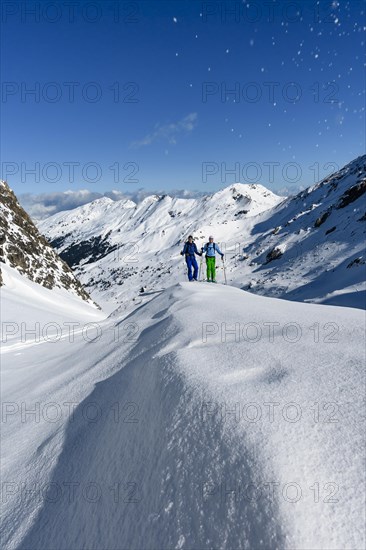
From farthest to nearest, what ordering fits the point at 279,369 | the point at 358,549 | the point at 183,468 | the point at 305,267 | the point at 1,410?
the point at 305,267
the point at 1,410
the point at 279,369
the point at 183,468
the point at 358,549

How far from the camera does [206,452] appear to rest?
2156 mm

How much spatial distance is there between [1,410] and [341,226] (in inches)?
1339

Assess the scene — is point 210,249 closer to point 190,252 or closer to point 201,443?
point 190,252

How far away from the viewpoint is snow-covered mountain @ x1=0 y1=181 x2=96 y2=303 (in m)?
26.3

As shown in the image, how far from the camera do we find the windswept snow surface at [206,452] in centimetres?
167

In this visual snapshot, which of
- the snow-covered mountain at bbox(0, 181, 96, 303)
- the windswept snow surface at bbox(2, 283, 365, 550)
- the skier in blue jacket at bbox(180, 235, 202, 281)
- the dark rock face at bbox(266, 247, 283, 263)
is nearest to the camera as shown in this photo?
the windswept snow surface at bbox(2, 283, 365, 550)

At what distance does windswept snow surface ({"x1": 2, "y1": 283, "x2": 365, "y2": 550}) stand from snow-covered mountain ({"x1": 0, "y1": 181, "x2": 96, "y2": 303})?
24740 mm

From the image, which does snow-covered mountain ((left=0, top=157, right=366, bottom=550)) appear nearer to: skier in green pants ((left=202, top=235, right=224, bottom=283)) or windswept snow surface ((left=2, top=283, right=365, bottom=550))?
windswept snow surface ((left=2, top=283, right=365, bottom=550))

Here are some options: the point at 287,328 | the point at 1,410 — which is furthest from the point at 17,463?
the point at 287,328

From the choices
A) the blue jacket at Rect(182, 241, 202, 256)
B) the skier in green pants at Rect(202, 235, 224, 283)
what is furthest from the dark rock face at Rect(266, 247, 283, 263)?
the blue jacket at Rect(182, 241, 202, 256)

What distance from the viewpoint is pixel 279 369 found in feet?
10.5

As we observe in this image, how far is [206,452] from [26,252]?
3056 centimetres

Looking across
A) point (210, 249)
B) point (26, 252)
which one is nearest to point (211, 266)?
point (210, 249)

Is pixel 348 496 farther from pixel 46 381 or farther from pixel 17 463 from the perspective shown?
pixel 46 381
